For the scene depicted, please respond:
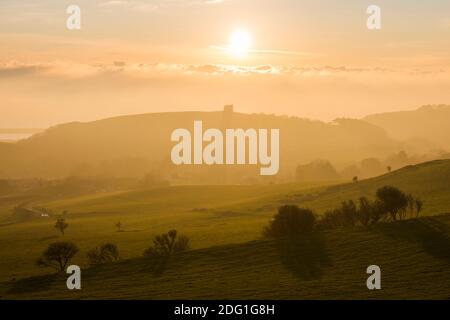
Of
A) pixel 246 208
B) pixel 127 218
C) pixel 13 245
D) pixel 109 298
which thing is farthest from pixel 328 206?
pixel 109 298

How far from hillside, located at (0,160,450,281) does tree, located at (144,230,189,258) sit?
4595 millimetres

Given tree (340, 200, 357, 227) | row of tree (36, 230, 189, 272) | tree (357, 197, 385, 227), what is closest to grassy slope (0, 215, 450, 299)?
row of tree (36, 230, 189, 272)

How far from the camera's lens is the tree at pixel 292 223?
8838 centimetres

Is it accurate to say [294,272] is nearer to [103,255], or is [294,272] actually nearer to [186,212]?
[103,255]

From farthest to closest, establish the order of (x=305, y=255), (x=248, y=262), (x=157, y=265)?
(x=157, y=265) < (x=305, y=255) < (x=248, y=262)

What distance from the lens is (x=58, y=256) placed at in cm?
8369

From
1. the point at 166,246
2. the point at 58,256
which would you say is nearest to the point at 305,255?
the point at 166,246

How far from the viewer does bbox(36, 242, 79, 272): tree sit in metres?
83.1

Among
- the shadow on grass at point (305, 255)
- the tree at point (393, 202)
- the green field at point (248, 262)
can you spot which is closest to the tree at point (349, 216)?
the tree at point (393, 202)

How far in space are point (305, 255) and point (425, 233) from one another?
15.2m
